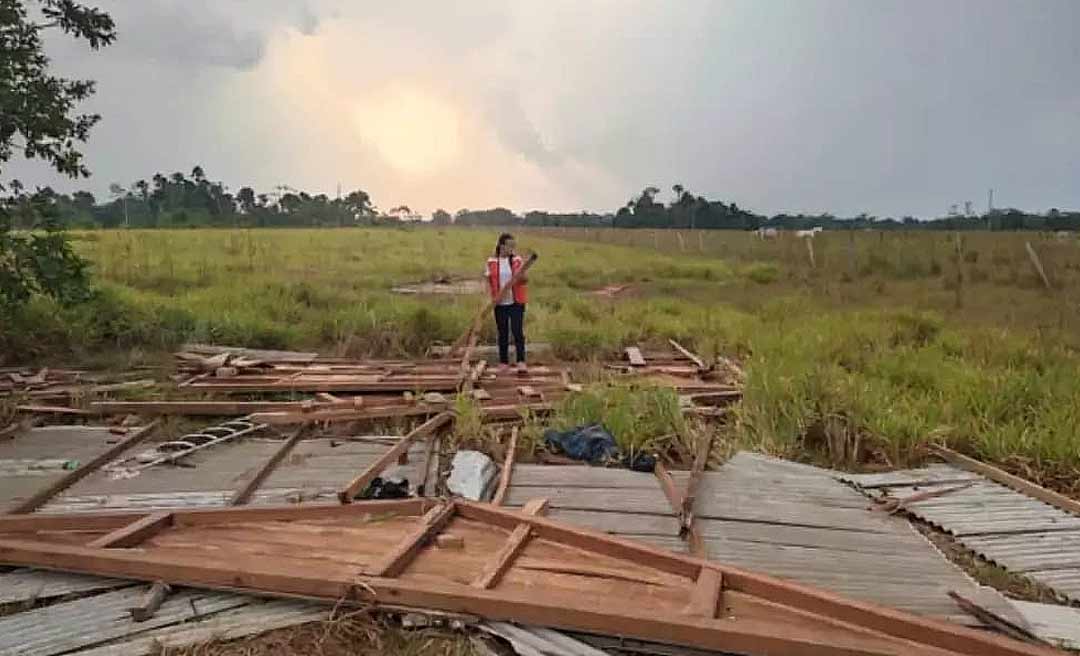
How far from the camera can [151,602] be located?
336 centimetres

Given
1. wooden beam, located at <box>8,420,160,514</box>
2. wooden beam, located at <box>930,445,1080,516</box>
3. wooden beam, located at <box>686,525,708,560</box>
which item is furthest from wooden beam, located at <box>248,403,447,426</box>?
wooden beam, located at <box>930,445,1080,516</box>

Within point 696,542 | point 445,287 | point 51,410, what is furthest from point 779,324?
point 445,287

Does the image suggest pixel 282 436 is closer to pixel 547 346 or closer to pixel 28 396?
pixel 28 396

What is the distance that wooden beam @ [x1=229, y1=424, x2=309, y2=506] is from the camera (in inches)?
189

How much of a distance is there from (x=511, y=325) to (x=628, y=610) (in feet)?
19.3

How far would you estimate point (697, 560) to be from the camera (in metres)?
3.63

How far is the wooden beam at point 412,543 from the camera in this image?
347cm

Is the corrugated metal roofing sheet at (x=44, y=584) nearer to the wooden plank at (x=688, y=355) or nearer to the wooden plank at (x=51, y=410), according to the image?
the wooden plank at (x=51, y=410)

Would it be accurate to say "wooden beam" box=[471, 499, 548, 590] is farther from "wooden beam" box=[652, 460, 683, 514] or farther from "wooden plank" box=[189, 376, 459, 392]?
"wooden plank" box=[189, 376, 459, 392]

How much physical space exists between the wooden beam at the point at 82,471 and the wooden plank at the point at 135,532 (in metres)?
0.99

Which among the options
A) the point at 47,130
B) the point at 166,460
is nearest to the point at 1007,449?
the point at 166,460

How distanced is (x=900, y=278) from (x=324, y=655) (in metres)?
18.6

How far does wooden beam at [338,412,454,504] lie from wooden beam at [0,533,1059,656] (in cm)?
96

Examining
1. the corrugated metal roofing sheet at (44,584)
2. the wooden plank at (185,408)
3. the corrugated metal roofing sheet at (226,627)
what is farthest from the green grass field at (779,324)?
the corrugated metal roofing sheet at (44,584)
